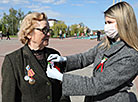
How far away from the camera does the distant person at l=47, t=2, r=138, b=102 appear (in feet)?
4.71

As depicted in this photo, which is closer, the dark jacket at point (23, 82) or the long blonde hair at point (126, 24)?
the long blonde hair at point (126, 24)

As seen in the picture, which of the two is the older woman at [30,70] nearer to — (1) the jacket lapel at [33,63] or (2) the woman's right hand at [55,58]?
(1) the jacket lapel at [33,63]

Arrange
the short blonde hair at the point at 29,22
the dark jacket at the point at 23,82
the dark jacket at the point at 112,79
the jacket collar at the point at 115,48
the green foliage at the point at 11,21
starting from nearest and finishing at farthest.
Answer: the dark jacket at the point at 112,79, the jacket collar at the point at 115,48, the dark jacket at the point at 23,82, the short blonde hair at the point at 29,22, the green foliage at the point at 11,21

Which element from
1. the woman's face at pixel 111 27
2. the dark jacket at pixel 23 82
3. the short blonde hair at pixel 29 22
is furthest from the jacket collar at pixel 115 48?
the short blonde hair at pixel 29 22

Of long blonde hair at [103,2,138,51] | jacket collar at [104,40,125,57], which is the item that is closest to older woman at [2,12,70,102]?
jacket collar at [104,40,125,57]

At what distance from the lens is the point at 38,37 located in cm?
196

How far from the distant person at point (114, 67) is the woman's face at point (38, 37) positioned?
53 cm

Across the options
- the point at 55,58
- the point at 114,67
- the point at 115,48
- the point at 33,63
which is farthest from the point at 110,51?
the point at 33,63

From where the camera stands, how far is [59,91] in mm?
1990

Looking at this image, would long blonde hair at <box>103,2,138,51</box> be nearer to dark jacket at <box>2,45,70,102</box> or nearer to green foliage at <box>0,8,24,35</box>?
dark jacket at <box>2,45,70,102</box>

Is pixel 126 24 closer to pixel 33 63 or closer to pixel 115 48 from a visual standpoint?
pixel 115 48

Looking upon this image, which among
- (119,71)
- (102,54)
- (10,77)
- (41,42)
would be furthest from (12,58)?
(119,71)

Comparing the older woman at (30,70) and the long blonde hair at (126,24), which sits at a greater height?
the long blonde hair at (126,24)

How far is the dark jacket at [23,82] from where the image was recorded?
176 cm
